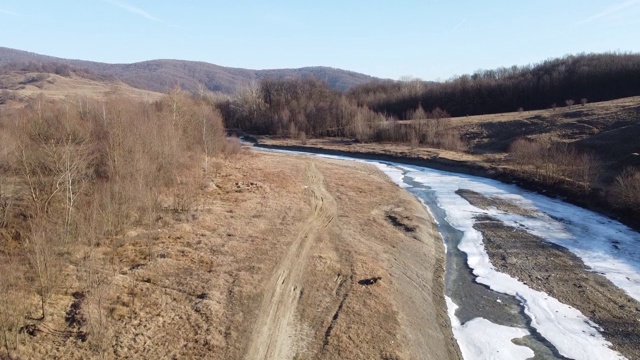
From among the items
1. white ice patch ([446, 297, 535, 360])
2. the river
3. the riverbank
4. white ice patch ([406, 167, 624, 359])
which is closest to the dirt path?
white ice patch ([446, 297, 535, 360])

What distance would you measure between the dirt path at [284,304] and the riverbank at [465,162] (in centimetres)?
1828

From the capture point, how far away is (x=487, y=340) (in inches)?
613

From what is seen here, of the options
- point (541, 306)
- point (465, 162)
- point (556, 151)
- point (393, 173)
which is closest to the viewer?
point (541, 306)

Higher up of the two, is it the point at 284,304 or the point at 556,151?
the point at 556,151

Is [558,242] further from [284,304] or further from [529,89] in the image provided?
[529,89]

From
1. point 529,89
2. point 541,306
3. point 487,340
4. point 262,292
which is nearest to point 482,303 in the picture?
point 541,306

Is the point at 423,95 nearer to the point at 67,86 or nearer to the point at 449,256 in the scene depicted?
the point at 449,256

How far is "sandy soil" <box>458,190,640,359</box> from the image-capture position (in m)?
16.1

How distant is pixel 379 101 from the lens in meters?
109

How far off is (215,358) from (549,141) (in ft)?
162

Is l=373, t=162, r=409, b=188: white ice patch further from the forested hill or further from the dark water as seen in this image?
the forested hill

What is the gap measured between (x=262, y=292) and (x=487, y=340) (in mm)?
7842

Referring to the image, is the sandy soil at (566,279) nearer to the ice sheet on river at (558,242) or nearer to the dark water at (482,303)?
the ice sheet on river at (558,242)

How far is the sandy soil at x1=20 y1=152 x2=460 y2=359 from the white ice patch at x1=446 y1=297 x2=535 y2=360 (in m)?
0.44
